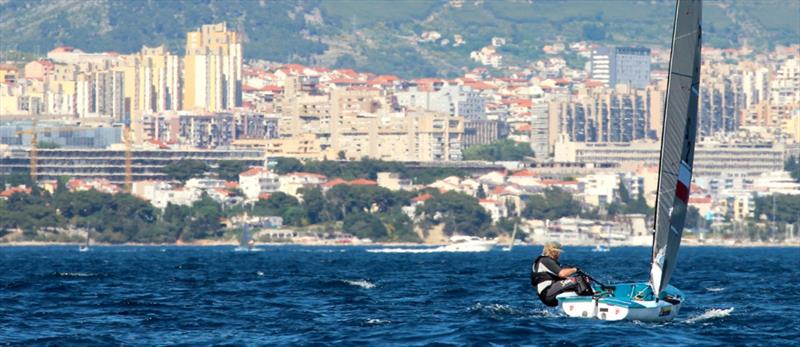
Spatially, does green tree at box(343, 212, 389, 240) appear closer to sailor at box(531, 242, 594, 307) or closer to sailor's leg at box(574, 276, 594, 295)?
sailor at box(531, 242, 594, 307)

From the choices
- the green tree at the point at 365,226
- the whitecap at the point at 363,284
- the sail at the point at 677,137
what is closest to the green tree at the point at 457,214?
the green tree at the point at 365,226

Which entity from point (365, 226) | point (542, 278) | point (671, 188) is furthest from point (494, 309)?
point (365, 226)

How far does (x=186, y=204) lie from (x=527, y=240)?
28.3m

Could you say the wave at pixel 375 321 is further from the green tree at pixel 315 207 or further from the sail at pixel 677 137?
the green tree at pixel 315 207

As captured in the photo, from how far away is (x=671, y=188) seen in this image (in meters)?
38.7

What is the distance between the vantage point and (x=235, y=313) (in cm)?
4484

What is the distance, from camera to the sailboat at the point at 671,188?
38.3m

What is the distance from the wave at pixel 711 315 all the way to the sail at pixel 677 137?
99.7 inches

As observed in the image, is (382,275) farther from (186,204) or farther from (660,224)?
(186,204)

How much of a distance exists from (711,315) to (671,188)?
18.1 ft

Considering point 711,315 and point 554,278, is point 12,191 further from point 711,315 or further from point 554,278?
point 554,278

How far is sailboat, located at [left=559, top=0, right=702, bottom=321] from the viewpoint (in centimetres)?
3831

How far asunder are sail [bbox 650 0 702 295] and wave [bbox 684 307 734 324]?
8.31 ft

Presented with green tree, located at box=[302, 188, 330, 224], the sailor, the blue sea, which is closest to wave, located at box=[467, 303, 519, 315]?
the blue sea
